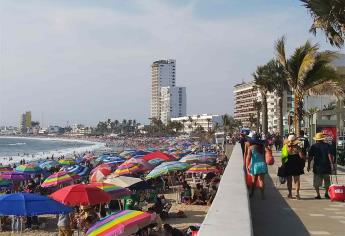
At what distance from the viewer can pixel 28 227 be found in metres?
14.9

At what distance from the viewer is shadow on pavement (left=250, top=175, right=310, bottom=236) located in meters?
6.37

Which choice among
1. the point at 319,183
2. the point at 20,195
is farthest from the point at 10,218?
the point at 319,183

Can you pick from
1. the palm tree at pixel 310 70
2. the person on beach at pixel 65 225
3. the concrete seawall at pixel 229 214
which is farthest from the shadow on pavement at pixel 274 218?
the palm tree at pixel 310 70

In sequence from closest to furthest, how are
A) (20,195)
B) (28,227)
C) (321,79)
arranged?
(20,195)
(28,227)
(321,79)

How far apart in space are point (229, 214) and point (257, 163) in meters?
4.62

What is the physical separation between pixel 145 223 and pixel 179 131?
564 feet

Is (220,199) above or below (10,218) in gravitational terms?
above

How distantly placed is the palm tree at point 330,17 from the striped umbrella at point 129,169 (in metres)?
10.2

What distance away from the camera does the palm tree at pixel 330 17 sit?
1080cm

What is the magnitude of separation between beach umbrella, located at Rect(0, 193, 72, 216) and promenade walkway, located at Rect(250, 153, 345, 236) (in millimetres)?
3886

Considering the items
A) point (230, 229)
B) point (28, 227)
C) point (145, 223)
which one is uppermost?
point (230, 229)

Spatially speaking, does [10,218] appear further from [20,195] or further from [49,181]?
[20,195]

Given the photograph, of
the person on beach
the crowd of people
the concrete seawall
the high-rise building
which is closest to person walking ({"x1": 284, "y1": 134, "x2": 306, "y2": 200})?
the crowd of people

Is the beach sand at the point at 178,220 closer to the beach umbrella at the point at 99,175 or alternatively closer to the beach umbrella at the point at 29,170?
the beach umbrella at the point at 99,175
